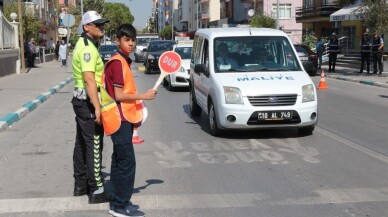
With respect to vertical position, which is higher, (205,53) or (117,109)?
(205,53)

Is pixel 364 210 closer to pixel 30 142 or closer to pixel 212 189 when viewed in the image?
pixel 212 189

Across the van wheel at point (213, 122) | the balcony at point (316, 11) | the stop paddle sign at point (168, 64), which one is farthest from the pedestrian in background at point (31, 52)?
the stop paddle sign at point (168, 64)

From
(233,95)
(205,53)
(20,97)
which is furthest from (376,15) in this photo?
(233,95)

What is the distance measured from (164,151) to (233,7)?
69.6 meters

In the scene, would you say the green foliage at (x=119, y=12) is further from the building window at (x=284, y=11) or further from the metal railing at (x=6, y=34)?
the metal railing at (x=6, y=34)

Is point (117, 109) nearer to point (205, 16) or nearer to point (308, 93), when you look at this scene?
point (308, 93)

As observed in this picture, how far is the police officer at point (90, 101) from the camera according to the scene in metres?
5.47

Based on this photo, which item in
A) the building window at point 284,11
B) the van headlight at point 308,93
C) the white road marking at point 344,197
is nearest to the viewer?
the white road marking at point 344,197

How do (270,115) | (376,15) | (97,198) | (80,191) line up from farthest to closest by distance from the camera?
1. (376,15)
2. (270,115)
3. (80,191)
4. (97,198)

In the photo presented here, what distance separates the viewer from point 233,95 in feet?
30.1

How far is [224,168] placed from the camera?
24.0 ft

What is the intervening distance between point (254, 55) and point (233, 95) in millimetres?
1401

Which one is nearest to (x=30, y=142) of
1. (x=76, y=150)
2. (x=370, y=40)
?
(x=76, y=150)

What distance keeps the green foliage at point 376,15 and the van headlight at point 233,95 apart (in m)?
15.0
